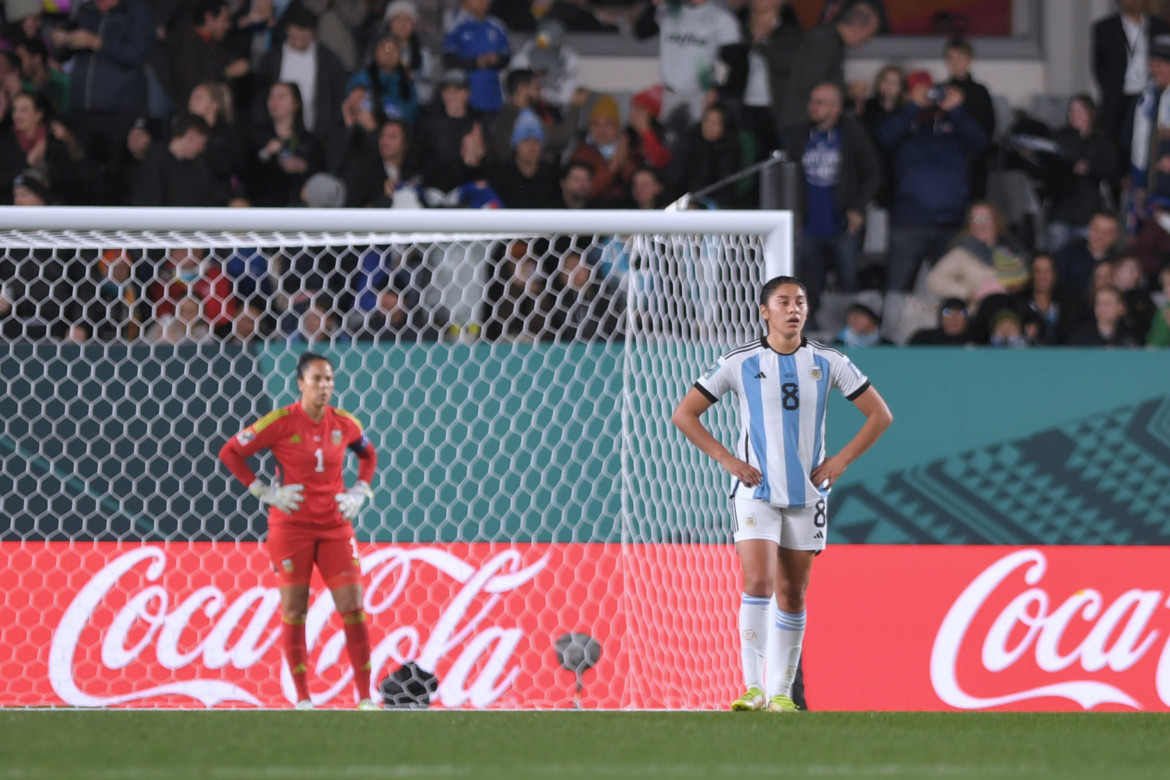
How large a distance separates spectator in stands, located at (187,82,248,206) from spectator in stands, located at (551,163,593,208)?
188 centimetres

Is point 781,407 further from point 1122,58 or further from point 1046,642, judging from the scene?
point 1122,58

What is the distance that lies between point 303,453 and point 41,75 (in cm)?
461

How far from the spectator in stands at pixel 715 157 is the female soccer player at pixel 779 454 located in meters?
4.18

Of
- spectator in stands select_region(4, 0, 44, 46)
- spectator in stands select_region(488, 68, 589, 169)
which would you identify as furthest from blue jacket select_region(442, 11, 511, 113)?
spectator in stands select_region(4, 0, 44, 46)

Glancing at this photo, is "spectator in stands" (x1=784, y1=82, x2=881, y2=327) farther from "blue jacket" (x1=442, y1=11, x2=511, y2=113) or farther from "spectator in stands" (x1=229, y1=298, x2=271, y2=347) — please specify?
"spectator in stands" (x1=229, y1=298, x2=271, y2=347)

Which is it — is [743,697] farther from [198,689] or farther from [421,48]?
[421,48]

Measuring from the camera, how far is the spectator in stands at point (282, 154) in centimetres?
916

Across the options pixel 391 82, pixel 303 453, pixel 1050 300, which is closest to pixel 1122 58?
pixel 1050 300

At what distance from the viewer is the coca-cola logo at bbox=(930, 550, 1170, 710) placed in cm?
693

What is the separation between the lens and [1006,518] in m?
7.17

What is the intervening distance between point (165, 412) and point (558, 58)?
492 centimetres

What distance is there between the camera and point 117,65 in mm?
9617

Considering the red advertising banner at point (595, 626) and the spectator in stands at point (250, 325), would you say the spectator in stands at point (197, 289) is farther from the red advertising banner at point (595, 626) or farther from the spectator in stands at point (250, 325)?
the red advertising banner at point (595, 626)

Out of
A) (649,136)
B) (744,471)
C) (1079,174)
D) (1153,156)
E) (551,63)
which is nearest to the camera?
(744,471)
